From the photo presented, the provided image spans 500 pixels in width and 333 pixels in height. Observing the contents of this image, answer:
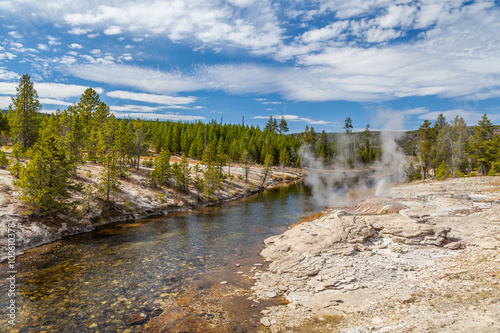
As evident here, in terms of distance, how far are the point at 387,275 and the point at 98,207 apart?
112ft

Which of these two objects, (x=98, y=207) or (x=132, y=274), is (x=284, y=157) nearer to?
(x=98, y=207)

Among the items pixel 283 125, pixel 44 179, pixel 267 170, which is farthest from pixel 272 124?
pixel 44 179

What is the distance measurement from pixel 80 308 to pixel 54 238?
16.6 metres

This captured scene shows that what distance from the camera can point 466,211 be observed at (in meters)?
28.2

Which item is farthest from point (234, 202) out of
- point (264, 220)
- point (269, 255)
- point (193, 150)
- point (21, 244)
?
point (193, 150)

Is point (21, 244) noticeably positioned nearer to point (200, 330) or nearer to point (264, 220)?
point (200, 330)

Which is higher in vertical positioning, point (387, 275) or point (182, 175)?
point (182, 175)

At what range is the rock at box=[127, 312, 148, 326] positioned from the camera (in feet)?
45.1

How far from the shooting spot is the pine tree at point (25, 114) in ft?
180

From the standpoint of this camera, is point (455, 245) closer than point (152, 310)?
No

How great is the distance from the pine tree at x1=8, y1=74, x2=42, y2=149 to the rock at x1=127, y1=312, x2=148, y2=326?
59.2 m

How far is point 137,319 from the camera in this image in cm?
1403

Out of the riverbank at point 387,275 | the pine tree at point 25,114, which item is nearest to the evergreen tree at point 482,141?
the riverbank at point 387,275

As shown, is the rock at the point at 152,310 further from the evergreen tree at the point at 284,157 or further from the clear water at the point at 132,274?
the evergreen tree at the point at 284,157
